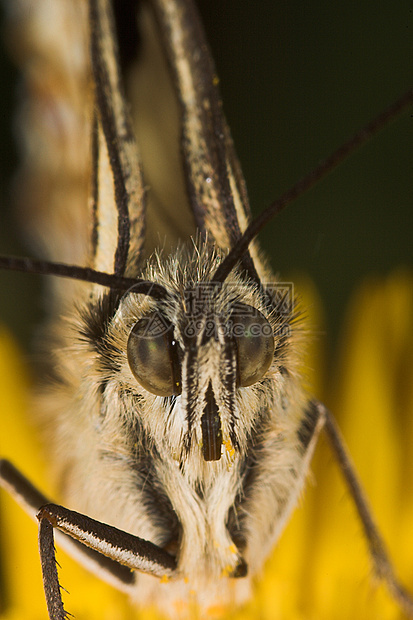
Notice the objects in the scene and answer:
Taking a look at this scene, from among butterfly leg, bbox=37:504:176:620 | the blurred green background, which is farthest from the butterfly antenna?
the blurred green background

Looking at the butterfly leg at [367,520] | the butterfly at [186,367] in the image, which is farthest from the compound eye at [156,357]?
the butterfly leg at [367,520]

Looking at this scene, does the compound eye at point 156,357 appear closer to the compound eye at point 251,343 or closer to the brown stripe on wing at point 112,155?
the compound eye at point 251,343

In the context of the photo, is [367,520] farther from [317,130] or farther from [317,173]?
[317,130]

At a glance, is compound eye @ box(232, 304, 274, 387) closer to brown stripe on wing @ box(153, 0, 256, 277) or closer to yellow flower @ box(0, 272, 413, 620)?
brown stripe on wing @ box(153, 0, 256, 277)

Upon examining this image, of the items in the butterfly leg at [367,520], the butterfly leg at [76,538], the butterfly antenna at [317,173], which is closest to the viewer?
the butterfly antenna at [317,173]

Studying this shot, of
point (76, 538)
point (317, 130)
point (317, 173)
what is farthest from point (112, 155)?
point (317, 130)
